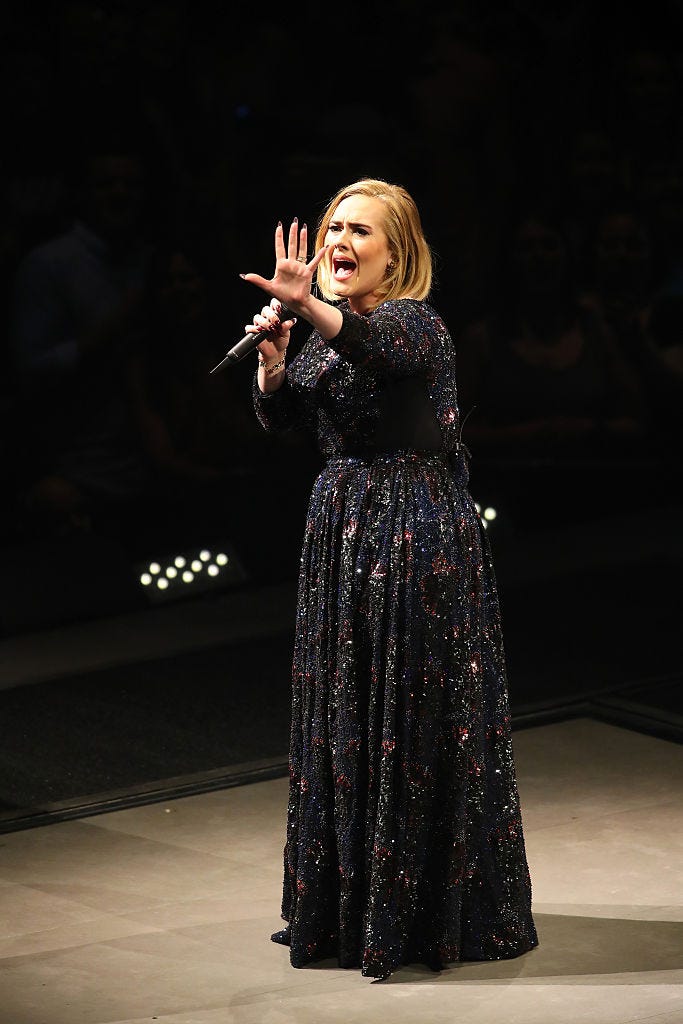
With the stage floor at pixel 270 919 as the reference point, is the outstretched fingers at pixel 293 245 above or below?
A: above

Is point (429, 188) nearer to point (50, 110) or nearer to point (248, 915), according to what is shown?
point (50, 110)

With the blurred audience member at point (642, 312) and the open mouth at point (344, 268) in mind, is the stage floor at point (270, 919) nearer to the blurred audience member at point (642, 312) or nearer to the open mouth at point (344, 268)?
the open mouth at point (344, 268)

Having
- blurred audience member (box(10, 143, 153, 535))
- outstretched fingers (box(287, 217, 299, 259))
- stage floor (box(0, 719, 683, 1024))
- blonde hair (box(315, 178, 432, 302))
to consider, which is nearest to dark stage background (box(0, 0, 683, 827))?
blurred audience member (box(10, 143, 153, 535))

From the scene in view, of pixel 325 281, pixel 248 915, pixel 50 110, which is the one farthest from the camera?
pixel 50 110

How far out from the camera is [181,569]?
7.66 m

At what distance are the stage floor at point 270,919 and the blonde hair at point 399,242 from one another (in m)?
1.40

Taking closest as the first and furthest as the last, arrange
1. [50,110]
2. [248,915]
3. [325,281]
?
[325,281]
[248,915]
[50,110]

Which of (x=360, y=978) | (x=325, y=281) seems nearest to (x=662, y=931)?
(x=360, y=978)

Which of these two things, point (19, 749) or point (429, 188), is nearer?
point (19, 749)

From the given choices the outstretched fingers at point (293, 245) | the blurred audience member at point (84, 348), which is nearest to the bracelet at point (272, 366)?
the outstretched fingers at point (293, 245)

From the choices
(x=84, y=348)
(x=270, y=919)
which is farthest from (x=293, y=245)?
(x=84, y=348)

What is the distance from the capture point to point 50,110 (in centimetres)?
741

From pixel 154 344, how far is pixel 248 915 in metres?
3.67

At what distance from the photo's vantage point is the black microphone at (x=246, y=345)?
3873 millimetres
